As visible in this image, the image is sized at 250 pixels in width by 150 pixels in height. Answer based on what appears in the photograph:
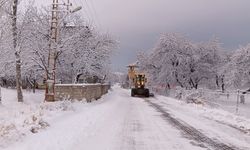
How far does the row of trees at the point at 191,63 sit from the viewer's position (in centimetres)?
5988

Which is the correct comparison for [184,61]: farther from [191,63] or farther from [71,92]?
[71,92]

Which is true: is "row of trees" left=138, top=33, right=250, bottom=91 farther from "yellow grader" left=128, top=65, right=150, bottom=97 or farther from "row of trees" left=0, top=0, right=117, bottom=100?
"row of trees" left=0, top=0, right=117, bottom=100

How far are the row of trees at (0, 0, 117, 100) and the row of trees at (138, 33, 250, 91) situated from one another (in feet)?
47.9

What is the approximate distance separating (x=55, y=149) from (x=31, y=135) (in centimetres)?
197

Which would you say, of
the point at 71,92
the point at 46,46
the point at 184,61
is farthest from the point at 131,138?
the point at 184,61

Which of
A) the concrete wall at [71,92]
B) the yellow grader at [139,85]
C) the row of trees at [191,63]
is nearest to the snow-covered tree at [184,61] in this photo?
the row of trees at [191,63]

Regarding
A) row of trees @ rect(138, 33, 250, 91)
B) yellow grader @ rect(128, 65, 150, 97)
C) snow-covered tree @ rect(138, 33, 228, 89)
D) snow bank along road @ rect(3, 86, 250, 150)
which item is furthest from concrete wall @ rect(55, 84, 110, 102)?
snow-covered tree @ rect(138, 33, 228, 89)

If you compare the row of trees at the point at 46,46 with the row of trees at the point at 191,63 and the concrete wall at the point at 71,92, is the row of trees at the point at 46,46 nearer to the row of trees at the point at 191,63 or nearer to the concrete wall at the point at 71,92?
the concrete wall at the point at 71,92

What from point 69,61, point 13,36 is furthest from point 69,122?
point 69,61

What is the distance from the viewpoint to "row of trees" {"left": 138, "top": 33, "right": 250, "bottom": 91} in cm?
5988

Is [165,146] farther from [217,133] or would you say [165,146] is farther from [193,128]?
[193,128]

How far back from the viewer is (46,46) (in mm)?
40312

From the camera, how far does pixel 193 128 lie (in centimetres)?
1524

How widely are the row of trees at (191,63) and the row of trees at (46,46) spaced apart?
14614 millimetres
